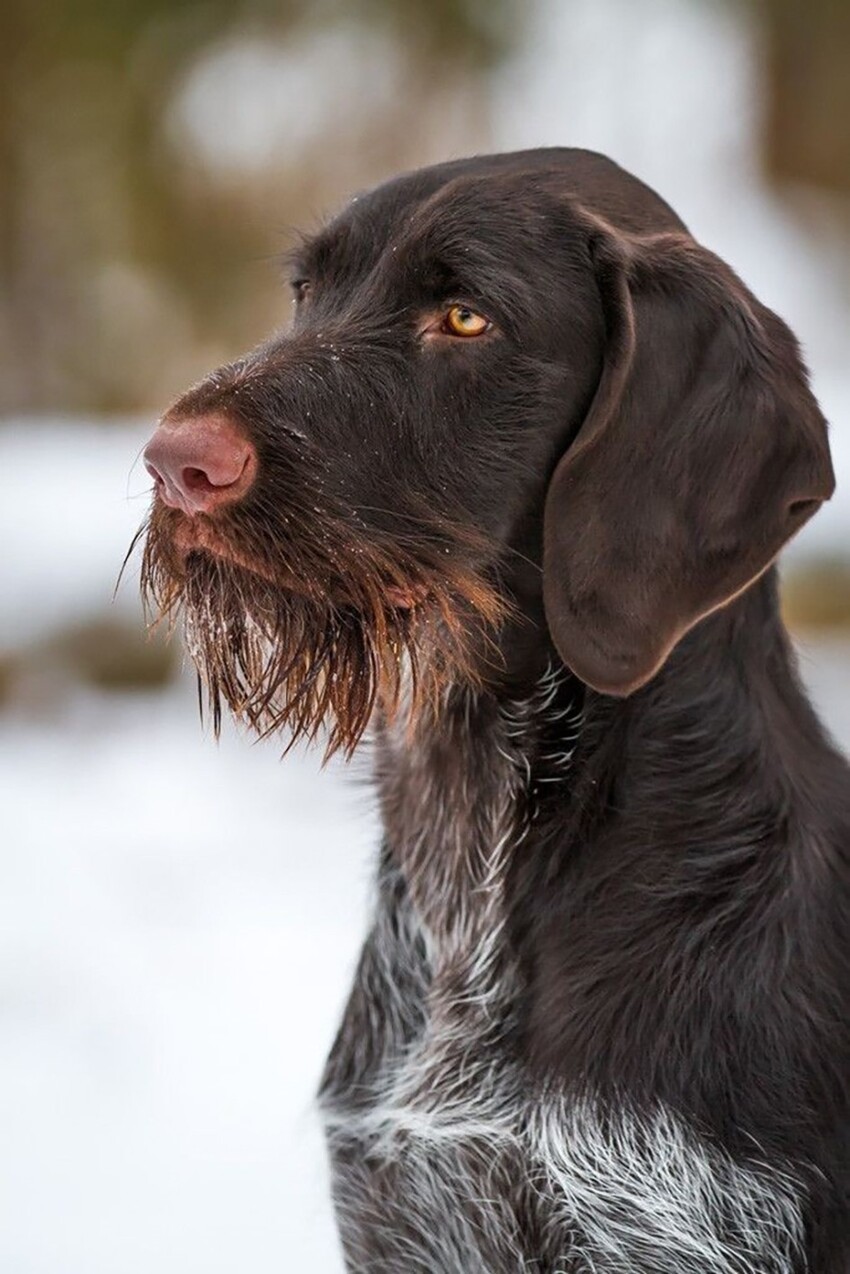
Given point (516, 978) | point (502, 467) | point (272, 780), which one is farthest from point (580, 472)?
point (272, 780)

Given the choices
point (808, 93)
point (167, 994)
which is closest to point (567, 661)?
point (167, 994)

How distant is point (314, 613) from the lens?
7.46ft

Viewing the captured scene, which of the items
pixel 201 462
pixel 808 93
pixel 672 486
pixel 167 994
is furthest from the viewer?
pixel 808 93

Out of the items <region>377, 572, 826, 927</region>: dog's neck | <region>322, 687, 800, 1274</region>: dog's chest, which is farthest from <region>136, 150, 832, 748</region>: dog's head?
<region>322, 687, 800, 1274</region>: dog's chest

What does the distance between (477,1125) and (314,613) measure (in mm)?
814

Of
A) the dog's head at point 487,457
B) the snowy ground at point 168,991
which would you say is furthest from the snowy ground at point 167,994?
the dog's head at point 487,457

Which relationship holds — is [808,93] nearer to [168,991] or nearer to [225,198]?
[225,198]

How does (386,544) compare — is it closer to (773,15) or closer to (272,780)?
(272,780)

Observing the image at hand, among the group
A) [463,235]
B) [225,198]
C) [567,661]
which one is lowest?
[225,198]

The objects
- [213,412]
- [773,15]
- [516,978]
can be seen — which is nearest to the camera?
[213,412]

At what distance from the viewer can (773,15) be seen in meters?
9.51

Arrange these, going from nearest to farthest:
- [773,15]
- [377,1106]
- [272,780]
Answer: [377,1106] → [272,780] → [773,15]

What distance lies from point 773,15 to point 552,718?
833 cm

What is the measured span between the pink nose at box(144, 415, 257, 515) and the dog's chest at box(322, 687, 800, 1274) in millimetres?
633
